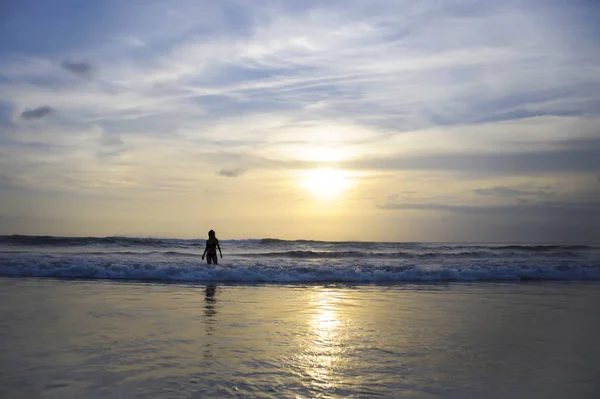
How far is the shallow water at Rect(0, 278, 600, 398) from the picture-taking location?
500 cm

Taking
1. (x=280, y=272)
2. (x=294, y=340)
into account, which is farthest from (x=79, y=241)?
(x=294, y=340)

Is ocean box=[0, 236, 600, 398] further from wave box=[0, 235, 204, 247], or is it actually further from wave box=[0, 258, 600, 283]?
wave box=[0, 235, 204, 247]

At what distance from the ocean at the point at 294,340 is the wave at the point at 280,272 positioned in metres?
1.57

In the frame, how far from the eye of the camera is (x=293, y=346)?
6.75 m

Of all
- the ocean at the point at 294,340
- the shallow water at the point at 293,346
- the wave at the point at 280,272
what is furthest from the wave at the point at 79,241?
the shallow water at the point at 293,346

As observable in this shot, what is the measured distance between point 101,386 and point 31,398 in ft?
2.15

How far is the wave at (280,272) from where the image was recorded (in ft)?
56.4

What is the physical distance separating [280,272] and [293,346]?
11.4 m

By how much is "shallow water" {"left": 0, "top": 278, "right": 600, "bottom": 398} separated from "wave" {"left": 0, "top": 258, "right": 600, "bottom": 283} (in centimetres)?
490

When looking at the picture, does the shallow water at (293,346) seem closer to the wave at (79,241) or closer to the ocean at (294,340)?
the ocean at (294,340)

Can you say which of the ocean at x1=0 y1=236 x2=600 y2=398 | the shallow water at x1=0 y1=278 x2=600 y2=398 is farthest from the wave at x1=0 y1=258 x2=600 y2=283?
the shallow water at x1=0 y1=278 x2=600 y2=398

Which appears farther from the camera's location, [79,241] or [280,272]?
[79,241]

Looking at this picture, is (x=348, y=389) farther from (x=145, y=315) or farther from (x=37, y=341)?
(x=145, y=315)

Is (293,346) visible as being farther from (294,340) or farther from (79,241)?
(79,241)
